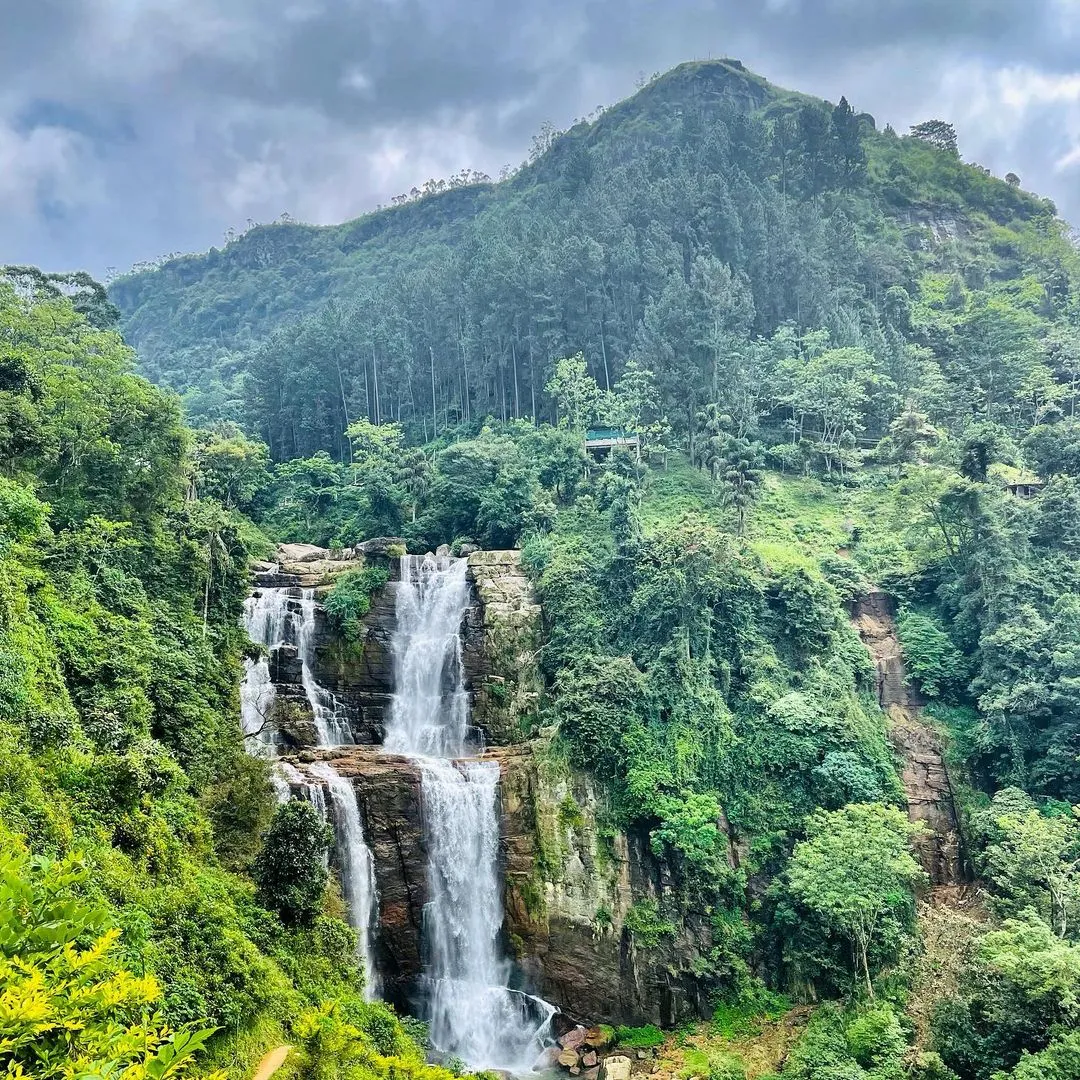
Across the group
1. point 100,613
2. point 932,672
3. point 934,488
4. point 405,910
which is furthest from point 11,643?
point 934,488

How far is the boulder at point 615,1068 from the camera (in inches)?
838

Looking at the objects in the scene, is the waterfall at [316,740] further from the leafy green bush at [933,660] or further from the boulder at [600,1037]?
the leafy green bush at [933,660]

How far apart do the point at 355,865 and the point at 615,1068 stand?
8.68m

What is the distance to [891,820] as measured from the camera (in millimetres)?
22750

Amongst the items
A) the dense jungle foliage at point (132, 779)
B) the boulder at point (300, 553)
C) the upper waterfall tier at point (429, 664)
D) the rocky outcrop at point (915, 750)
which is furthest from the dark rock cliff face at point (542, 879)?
the rocky outcrop at point (915, 750)

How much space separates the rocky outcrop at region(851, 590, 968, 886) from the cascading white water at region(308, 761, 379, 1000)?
1599cm

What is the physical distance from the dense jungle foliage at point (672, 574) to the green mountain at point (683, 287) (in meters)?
0.29

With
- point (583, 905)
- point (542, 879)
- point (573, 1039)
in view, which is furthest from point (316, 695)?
point (573, 1039)

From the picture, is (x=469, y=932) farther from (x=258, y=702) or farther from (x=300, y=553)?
(x=300, y=553)

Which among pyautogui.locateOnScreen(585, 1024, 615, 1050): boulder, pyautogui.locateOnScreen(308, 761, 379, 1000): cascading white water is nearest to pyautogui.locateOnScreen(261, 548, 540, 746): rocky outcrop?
pyautogui.locateOnScreen(308, 761, 379, 1000): cascading white water

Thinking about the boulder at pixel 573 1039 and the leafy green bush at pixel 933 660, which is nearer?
the boulder at pixel 573 1039

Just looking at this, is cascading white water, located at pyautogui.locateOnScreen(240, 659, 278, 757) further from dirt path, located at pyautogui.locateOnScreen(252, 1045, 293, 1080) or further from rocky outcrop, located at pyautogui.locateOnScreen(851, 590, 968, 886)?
rocky outcrop, located at pyautogui.locateOnScreen(851, 590, 968, 886)

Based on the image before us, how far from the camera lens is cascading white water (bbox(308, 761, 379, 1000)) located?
74.3 feet

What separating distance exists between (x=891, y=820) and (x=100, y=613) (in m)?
21.7
